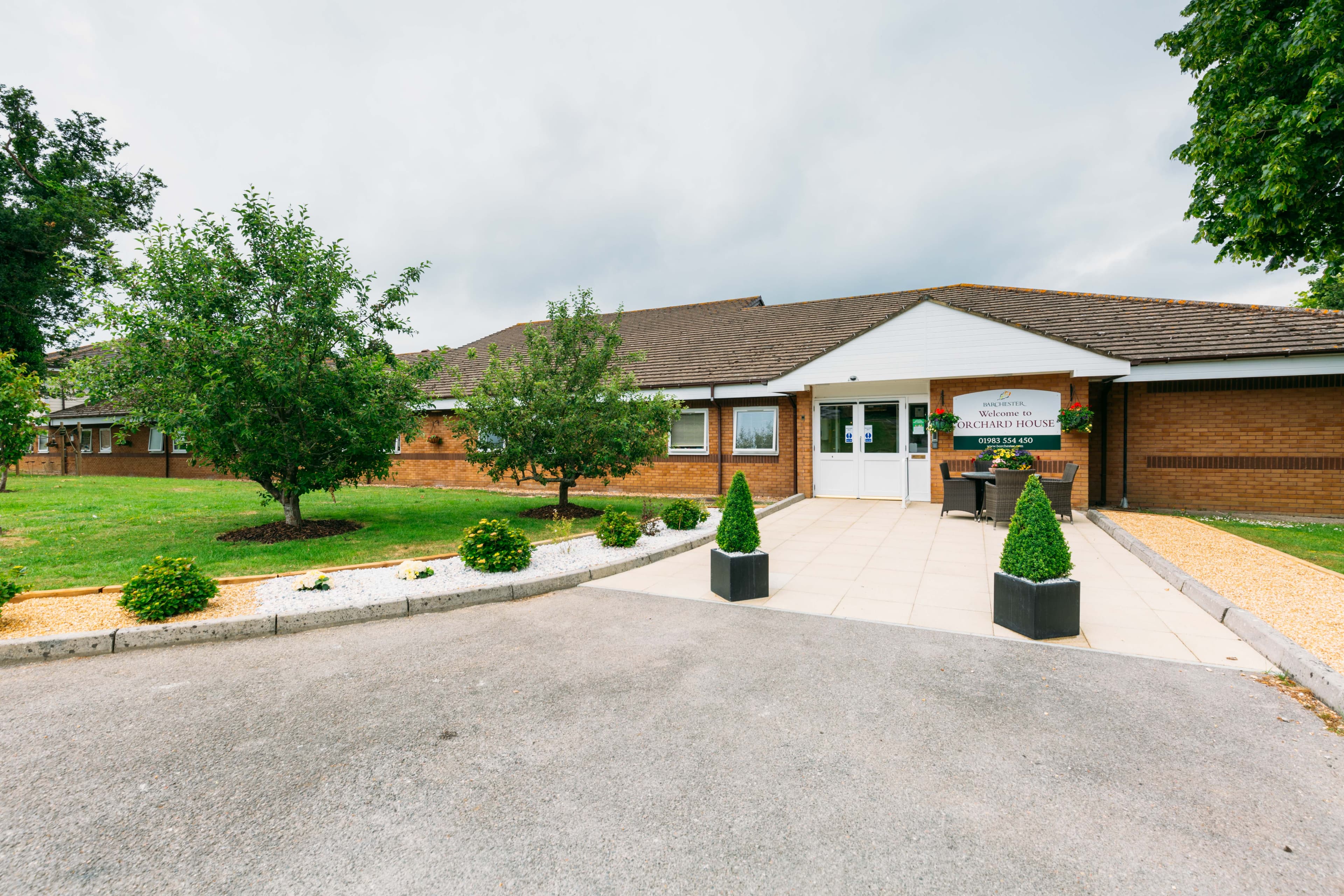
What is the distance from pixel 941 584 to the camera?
633cm

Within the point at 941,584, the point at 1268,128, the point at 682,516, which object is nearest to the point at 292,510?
the point at 682,516

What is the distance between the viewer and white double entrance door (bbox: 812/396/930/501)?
43.2ft

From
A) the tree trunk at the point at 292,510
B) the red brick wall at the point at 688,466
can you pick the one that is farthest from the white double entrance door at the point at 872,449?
the tree trunk at the point at 292,510

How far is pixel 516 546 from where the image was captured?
6633mm

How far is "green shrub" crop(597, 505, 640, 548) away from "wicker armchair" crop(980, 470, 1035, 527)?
21.7 feet

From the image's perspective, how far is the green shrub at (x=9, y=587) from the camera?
15.4 feet

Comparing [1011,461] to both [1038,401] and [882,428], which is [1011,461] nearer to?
[1038,401]

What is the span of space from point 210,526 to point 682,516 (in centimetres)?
830

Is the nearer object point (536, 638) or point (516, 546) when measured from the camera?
point (536, 638)

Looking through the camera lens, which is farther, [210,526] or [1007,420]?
[1007,420]

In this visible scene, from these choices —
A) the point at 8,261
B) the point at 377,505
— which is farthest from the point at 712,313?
the point at 8,261

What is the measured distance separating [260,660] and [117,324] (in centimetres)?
666

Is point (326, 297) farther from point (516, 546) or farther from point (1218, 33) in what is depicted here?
point (1218, 33)

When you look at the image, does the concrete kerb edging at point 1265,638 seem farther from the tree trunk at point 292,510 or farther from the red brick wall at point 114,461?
the red brick wall at point 114,461
